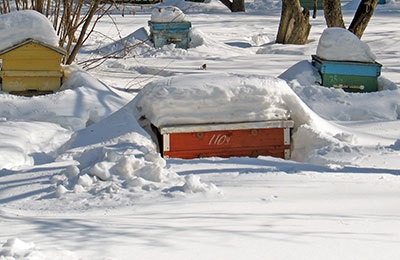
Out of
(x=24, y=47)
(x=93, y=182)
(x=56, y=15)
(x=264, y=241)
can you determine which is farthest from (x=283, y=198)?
(x=56, y=15)

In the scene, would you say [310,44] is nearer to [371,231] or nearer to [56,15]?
[56,15]

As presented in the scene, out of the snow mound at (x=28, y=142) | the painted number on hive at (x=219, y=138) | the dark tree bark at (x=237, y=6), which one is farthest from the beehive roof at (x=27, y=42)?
the dark tree bark at (x=237, y=6)

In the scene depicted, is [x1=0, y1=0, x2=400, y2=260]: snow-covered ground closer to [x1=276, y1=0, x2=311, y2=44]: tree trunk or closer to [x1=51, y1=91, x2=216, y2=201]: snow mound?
[x1=51, y1=91, x2=216, y2=201]: snow mound

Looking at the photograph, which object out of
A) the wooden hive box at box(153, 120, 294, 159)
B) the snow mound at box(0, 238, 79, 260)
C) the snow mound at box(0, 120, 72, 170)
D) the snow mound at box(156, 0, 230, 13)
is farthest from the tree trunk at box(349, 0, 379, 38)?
the snow mound at box(156, 0, 230, 13)

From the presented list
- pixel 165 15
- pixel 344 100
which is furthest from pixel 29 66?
pixel 165 15

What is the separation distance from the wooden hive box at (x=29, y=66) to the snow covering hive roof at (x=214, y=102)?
2.65m

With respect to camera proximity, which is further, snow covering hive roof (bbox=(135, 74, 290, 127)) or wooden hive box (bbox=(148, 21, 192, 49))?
wooden hive box (bbox=(148, 21, 192, 49))

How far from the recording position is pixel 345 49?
1030 centimetres

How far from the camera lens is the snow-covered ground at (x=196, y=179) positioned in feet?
12.9

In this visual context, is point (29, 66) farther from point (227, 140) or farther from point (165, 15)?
point (165, 15)

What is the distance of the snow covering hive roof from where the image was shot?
6.83m

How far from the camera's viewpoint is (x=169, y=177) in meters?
5.40

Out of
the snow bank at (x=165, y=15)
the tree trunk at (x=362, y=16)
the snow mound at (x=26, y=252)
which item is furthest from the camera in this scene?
the snow bank at (x=165, y=15)

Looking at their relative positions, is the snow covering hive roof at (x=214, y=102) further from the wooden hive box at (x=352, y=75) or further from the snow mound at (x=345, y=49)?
the snow mound at (x=345, y=49)
